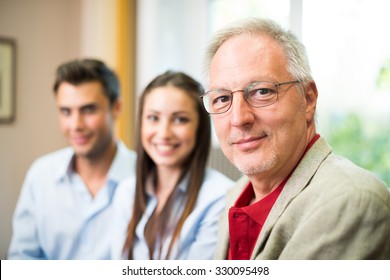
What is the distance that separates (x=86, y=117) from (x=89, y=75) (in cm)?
14

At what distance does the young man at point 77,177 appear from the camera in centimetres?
133

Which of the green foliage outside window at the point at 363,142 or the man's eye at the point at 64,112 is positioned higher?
the man's eye at the point at 64,112

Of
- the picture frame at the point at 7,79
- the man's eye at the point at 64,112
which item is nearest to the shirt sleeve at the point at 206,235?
the man's eye at the point at 64,112

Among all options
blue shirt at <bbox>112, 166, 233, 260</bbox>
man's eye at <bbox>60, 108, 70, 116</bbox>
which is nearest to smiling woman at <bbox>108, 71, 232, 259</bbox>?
blue shirt at <bbox>112, 166, 233, 260</bbox>

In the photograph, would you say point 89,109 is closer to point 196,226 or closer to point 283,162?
point 196,226

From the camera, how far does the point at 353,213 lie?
0.74 meters

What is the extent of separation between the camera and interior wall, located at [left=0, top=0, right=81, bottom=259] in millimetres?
1330

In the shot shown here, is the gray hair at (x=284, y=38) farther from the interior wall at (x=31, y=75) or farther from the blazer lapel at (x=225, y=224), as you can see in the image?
the interior wall at (x=31, y=75)

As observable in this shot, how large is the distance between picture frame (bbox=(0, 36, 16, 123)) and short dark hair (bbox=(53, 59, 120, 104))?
142 millimetres

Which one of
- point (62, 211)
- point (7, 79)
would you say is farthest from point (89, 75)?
point (62, 211)

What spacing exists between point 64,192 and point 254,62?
2.88 feet

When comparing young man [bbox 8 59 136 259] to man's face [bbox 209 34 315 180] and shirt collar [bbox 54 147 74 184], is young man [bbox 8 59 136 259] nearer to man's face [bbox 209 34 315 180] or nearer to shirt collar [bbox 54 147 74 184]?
shirt collar [bbox 54 147 74 184]

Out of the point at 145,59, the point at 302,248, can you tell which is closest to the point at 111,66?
the point at 145,59

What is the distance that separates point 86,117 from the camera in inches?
52.1
